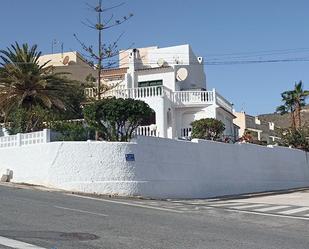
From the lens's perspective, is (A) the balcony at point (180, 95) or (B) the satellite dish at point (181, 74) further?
(B) the satellite dish at point (181, 74)

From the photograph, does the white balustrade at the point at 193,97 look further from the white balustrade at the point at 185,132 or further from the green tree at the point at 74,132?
→ the green tree at the point at 74,132

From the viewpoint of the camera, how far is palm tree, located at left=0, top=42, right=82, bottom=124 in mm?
30812

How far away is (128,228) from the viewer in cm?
1223

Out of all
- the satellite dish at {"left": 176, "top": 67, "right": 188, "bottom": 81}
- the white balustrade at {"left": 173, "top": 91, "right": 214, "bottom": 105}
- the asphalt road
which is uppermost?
the satellite dish at {"left": 176, "top": 67, "right": 188, "bottom": 81}

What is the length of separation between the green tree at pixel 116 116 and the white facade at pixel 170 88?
810 centimetres

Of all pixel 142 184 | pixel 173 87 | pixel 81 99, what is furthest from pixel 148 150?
pixel 173 87

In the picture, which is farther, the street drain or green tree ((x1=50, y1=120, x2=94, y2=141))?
green tree ((x1=50, y1=120, x2=94, y2=141))

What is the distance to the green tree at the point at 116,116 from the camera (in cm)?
2359

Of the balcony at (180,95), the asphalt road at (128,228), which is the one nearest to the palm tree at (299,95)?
the balcony at (180,95)

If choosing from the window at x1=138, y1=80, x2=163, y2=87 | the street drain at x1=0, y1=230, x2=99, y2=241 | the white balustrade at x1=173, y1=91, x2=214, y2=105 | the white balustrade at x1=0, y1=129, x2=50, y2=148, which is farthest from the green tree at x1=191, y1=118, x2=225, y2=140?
the street drain at x1=0, y1=230, x2=99, y2=241

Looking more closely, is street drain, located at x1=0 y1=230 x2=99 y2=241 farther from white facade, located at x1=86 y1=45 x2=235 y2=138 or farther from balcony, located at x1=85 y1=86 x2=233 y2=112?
balcony, located at x1=85 y1=86 x2=233 y2=112

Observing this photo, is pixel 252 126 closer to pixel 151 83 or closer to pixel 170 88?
pixel 151 83

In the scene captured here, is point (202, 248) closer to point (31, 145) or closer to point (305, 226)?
point (305, 226)

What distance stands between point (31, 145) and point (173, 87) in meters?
16.6
